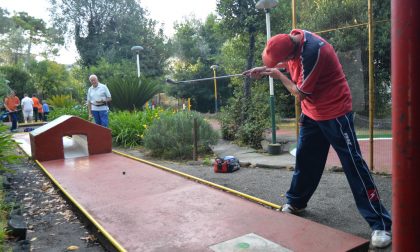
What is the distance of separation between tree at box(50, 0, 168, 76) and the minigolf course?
895 inches

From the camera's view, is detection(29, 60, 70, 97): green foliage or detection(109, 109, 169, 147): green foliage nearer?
detection(109, 109, 169, 147): green foliage

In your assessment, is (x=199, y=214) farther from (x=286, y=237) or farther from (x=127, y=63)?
(x=127, y=63)

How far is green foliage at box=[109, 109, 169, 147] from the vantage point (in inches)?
354

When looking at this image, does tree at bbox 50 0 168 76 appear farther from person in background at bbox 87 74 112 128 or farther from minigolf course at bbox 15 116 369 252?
minigolf course at bbox 15 116 369 252

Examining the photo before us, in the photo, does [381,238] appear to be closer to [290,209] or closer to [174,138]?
[290,209]

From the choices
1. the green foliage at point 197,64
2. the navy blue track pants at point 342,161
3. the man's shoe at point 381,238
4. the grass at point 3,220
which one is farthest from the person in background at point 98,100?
the green foliage at point 197,64

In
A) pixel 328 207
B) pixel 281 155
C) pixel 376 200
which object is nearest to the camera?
pixel 376 200

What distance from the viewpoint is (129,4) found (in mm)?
27531

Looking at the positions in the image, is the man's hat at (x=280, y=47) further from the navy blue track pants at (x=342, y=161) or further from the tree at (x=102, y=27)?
the tree at (x=102, y=27)

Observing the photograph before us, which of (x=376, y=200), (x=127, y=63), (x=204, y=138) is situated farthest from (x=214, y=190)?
(x=127, y=63)

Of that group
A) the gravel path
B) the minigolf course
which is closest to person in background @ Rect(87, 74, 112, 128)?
the minigolf course

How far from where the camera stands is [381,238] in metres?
2.60

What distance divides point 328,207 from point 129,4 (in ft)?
88.1

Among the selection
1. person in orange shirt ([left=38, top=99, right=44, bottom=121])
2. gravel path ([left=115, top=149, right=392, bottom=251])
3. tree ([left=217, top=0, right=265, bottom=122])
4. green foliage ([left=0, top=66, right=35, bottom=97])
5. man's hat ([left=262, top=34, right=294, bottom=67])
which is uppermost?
tree ([left=217, top=0, right=265, bottom=122])
